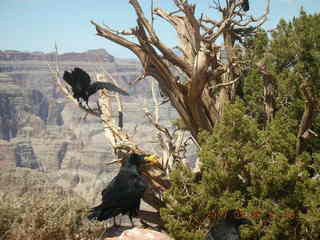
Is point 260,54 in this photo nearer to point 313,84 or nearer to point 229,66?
point 229,66

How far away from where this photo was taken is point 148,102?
1086cm

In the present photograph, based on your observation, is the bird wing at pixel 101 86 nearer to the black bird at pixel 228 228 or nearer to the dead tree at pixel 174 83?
the dead tree at pixel 174 83

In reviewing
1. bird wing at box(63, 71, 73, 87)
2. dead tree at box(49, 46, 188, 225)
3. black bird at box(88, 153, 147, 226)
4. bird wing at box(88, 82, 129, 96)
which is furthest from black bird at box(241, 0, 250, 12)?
black bird at box(88, 153, 147, 226)

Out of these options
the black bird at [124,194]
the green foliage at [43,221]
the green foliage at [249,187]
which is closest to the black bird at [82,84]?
the black bird at [124,194]

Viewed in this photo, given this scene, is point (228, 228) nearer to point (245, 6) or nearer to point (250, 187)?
point (250, 187)

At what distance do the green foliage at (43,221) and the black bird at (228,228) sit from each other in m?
2.53

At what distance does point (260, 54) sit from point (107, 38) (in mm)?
4298

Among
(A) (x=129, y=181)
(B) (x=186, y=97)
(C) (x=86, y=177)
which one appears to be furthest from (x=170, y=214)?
(C) (x=86, y=177)

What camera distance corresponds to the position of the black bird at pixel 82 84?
9.67 m

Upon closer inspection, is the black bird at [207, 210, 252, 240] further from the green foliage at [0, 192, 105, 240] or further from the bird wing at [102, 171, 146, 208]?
the green foliage at [0, 192, 105, 240]

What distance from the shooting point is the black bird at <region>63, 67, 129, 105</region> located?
9.67 m

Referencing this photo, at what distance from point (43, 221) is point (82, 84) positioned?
506cm

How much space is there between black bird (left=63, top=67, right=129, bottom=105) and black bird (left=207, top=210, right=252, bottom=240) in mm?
4156

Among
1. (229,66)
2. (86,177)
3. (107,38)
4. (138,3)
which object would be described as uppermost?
(138,3)
